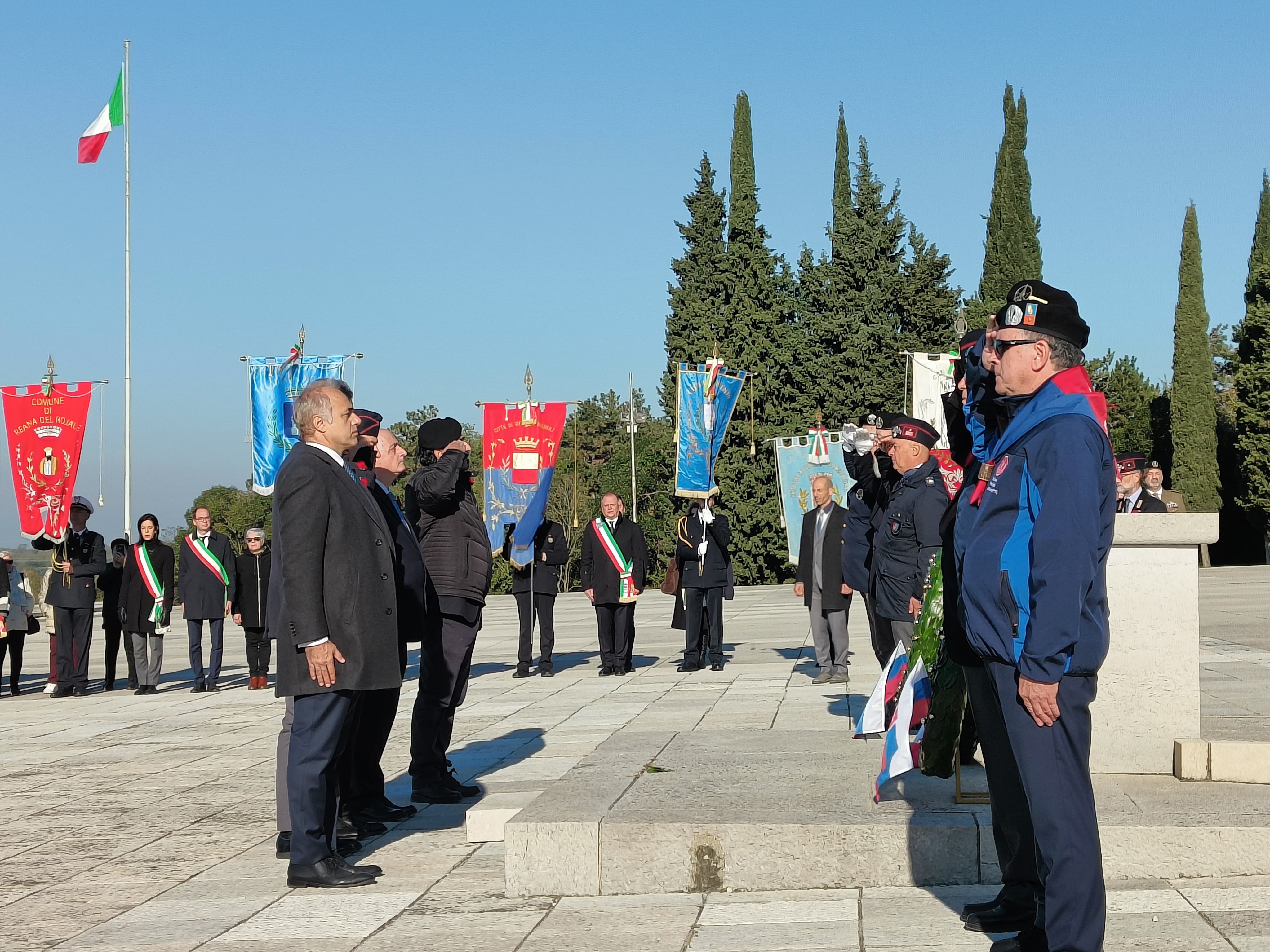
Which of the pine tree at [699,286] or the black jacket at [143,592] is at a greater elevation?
the pine tree at [699,286]

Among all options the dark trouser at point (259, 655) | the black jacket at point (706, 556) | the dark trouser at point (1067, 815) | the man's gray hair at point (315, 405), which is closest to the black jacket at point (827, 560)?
the black jacket at point (706, 556)

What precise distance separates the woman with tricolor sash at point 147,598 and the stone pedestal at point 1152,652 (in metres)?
11.4

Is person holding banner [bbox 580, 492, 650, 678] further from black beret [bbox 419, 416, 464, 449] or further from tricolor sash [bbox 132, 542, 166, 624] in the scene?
black beret [bbox 419, 416, 464, 449]

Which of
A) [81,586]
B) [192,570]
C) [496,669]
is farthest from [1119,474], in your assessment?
[81,586]

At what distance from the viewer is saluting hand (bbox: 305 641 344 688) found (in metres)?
5.20

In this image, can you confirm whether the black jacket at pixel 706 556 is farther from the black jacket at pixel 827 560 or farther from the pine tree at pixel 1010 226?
the pine tree at pixel 1010 226

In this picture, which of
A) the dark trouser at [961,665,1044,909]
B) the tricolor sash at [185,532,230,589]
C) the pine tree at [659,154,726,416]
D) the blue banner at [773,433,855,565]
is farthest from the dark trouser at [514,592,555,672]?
the pine tree at [659,154,726,416]

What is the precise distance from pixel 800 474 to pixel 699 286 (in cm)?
1596

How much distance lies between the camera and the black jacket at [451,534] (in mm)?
6941

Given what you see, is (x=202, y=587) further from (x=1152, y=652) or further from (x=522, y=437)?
(x=1152, y=652)

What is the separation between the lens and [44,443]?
1678 centimetres

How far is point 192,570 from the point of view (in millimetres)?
14859

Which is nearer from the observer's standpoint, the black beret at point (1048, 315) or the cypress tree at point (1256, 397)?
the black beret at point (1048, 315)

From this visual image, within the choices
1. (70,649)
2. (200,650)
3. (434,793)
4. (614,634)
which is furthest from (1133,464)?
(70,649)
